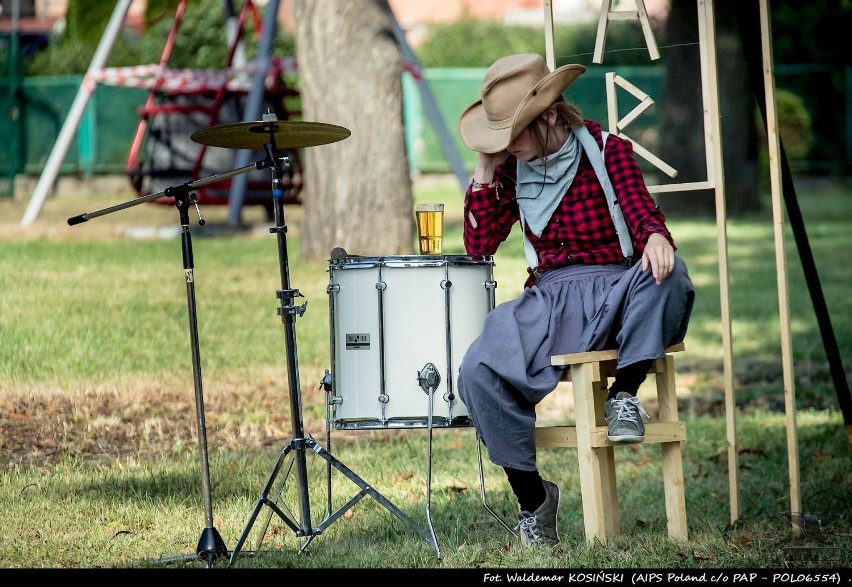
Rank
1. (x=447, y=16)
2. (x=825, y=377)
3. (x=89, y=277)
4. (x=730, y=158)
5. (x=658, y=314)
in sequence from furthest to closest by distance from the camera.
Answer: (x=447, y=16)
(x=730, y=158)
(x=825, y=377)
(x=89, y=277)
(x=658, y=314)

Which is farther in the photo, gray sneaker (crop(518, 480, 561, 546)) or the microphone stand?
gray sneaker (crop(518, 480, 561, 546))

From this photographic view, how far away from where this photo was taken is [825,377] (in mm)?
7215

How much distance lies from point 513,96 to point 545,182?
0.92 feet

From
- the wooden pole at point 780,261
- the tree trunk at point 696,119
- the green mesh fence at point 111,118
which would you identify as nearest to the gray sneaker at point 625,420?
the wooden pole at point 780,261

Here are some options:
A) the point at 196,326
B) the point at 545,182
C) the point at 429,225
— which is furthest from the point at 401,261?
the point at 196,326

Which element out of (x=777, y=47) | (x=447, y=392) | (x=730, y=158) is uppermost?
(x=777, y=47)

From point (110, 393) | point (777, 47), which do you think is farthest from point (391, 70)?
point (777, 47)

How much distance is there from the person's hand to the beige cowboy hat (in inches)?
21.0

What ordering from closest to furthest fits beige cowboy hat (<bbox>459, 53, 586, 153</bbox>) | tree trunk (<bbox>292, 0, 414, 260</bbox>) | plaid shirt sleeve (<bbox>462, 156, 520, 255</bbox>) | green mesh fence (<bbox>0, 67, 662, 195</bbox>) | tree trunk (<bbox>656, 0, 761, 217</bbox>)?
beige cowboy hat (<bbox>459, 53, 586, 153</bbox>)
plaid shirt sleeve (<bbox>462, 156, 520, 255</bbox>)
tree trunk (<bbox>656, 0, 761, 217</bbox>)
green mesh fence (<bbox>0, 67, 662, 195</bbox>)
tree trunk (<bbox>292, 0, 414, 260</bbox>)

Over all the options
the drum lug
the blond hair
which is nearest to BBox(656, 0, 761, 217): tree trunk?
the blond hair

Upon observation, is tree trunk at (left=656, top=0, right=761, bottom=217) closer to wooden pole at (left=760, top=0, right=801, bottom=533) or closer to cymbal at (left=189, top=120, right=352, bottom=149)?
wooden pole at (left=760, top=0, right=801, bottom=533)

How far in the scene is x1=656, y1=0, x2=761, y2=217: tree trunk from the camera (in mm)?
4613
